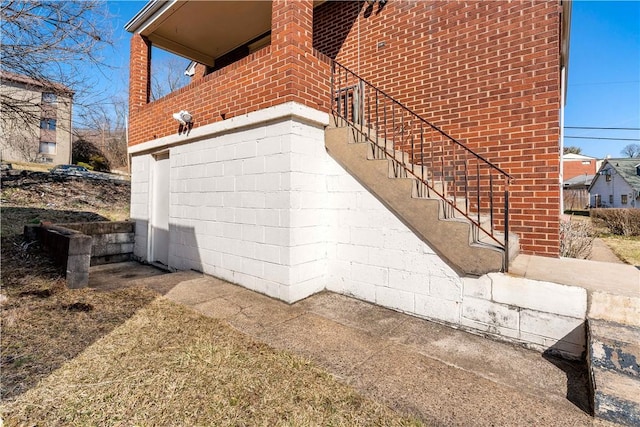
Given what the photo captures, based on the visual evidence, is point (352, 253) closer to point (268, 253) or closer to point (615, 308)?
point (268, 253)

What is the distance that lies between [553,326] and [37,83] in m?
9.88

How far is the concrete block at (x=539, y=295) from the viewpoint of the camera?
2672 mm

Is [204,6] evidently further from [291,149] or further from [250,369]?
[250,369]

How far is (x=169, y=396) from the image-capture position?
2074mm

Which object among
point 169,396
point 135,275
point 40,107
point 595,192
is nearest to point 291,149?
point 169,396

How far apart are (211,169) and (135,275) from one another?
2.48m

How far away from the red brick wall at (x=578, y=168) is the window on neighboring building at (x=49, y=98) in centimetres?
5852

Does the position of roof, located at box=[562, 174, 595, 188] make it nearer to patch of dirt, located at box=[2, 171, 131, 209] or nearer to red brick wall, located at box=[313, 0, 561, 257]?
red brick wall, located at box=[313, 0, 561, 257]

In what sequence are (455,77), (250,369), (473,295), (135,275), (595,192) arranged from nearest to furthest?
(250,369) → (473,295) → (455,77) → (135,275) → (595,192)

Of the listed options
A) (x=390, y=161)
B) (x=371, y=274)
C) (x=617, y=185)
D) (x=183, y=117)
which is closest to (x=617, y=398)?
(x=371, y=274)

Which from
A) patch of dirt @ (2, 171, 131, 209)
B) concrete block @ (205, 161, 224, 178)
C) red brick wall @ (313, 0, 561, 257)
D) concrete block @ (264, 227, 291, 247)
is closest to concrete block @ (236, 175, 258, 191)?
concrete block @ (205, 161, 224, 178)

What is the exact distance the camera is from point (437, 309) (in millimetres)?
3438

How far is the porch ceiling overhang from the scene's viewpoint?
595 cm

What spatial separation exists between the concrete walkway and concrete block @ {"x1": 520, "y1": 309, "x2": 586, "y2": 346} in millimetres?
209
